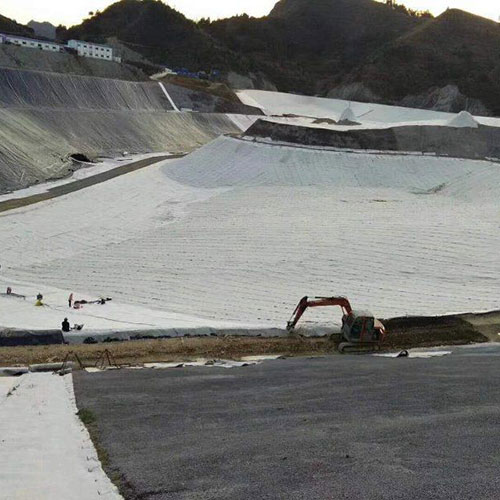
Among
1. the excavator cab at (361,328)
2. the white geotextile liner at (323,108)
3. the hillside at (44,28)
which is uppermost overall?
the hillside at (44,28)

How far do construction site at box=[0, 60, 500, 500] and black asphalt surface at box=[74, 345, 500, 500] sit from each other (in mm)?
36

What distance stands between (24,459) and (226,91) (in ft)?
259

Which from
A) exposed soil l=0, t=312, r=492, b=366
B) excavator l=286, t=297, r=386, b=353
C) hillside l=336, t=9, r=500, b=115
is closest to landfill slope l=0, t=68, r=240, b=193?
exposed soil l=0, t=312, r=492, b=366

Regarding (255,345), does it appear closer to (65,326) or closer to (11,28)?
(65,326)

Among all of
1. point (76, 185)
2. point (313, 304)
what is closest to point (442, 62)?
point (76, 185)

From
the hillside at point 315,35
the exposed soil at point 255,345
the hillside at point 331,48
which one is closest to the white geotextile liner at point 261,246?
the exposed soil at point 255,345

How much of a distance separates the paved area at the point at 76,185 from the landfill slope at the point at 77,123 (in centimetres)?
195

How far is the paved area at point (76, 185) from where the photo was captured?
113 ft

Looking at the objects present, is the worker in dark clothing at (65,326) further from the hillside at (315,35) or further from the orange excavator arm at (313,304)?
the hillside at (315,35)

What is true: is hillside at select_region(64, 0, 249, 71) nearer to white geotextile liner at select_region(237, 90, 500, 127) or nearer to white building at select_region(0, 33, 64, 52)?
white geotextile liner at select_region(237, 90, 500, 127)

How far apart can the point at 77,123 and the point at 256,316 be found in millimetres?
41726

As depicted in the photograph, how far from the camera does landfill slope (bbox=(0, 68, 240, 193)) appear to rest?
141ft

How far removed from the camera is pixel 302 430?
27.0ft

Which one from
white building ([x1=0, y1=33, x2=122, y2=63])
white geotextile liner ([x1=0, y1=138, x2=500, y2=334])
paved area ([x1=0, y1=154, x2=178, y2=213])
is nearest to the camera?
white geotextile liner ([x1=0, y1=138, x2=500, y2=334])
